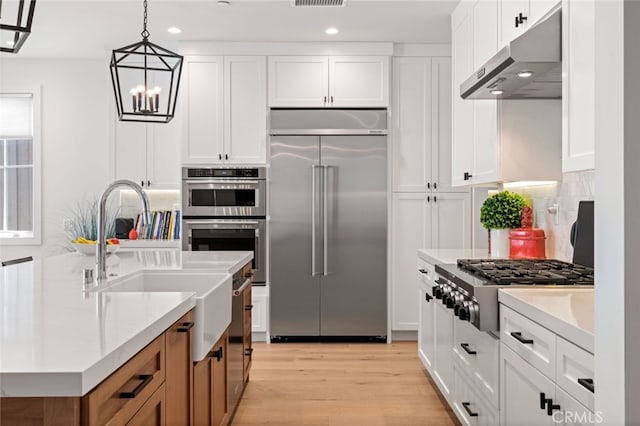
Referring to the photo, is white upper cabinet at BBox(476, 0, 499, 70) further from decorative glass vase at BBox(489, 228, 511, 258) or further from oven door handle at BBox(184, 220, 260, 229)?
oven door handle at BBox(184, 220, 260, 229)

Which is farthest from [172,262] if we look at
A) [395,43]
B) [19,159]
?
[19,159]

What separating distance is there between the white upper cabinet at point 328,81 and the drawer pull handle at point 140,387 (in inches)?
149

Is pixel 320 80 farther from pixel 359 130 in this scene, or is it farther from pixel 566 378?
pixel 566 378

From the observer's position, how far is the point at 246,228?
16.4 feet

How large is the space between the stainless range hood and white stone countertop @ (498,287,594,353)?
3.22ft

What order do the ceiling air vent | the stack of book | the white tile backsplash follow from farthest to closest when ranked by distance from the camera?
the stack of book < the ceiling air vent < the white tile backsplash

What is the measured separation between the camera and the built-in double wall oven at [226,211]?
197 inches

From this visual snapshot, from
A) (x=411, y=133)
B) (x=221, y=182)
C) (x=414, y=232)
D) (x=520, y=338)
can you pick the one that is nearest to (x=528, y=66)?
(x=520, y=338)

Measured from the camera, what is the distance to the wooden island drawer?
3.73ft

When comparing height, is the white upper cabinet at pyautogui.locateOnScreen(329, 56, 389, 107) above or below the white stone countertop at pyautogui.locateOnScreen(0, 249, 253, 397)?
above

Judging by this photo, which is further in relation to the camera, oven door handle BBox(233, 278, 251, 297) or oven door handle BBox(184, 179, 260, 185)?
oven door handle BBox(184, 179, 260, 185)

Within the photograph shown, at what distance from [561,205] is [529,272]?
2.77 ft

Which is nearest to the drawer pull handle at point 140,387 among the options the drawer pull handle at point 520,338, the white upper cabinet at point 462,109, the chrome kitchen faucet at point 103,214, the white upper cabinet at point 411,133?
the chrome kitchen faucet at point 103,214

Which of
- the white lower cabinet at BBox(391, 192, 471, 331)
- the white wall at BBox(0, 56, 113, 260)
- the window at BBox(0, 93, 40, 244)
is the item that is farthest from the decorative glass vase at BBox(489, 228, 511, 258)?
the window at BBox(0, 93, 40, 244)
